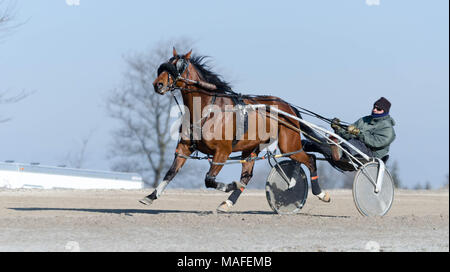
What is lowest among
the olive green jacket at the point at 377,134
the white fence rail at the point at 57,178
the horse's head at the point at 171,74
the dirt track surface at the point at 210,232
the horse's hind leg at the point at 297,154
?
the white fence rail at the point at 57,178

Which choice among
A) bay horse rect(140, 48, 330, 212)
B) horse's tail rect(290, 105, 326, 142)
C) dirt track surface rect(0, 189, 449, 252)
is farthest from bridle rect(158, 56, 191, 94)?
horse's tail rect(290, 105, 326, 142)

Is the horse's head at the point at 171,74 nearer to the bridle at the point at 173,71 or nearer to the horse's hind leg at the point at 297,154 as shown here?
the bridle at the point at 173,71

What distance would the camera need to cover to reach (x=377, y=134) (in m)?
12.0

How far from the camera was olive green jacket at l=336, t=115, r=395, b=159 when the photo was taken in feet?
39.1

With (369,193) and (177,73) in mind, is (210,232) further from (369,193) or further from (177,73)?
(369,193)

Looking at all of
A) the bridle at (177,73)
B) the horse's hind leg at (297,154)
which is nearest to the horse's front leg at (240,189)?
the horse's hind leg at (297,154)

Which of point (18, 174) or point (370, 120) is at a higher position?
point (370, 120)

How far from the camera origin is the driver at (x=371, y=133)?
11.9 m

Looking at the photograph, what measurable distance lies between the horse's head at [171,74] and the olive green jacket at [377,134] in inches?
107
